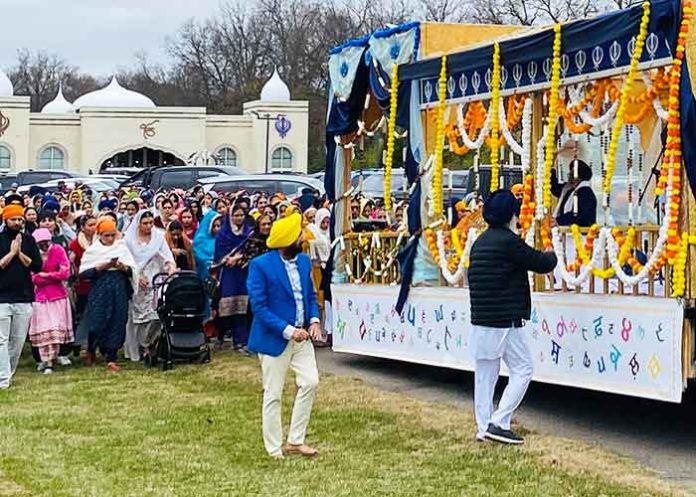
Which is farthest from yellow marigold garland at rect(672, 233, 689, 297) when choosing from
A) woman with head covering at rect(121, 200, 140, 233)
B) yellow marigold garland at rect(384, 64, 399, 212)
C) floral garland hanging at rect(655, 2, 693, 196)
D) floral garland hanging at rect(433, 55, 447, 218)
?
woman with head covering at rect(121, 200, 140, 233)

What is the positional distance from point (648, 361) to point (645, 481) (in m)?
1.24

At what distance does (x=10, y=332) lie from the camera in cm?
1281

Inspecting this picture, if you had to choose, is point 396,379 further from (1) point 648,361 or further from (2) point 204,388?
(1) point 648,361

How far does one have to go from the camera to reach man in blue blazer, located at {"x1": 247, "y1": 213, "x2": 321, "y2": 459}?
896 centimetres

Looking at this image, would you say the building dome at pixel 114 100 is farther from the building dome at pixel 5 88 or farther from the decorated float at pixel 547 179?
the decorated float at pixel 547 179

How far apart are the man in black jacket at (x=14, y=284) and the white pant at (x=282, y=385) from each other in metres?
4.34

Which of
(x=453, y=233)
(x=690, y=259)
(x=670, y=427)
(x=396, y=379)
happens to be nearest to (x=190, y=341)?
(x=396, y=379)

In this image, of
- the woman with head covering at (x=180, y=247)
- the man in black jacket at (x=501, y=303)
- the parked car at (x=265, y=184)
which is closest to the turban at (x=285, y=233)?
the man in black jacket at (x=501, y=303)

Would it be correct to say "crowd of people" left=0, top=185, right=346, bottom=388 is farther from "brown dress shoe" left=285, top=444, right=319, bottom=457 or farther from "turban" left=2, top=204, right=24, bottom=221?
"brown dress shoe" left=285, top=444, right=319, bottom=457

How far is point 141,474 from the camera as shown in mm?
8930

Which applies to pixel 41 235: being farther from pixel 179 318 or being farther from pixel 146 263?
pixel 179 318

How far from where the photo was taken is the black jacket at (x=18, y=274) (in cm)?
1261

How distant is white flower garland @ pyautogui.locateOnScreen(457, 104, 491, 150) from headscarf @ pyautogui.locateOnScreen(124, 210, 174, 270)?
4.02 m

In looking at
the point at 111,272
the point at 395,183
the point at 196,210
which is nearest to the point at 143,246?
the point at 111,272
